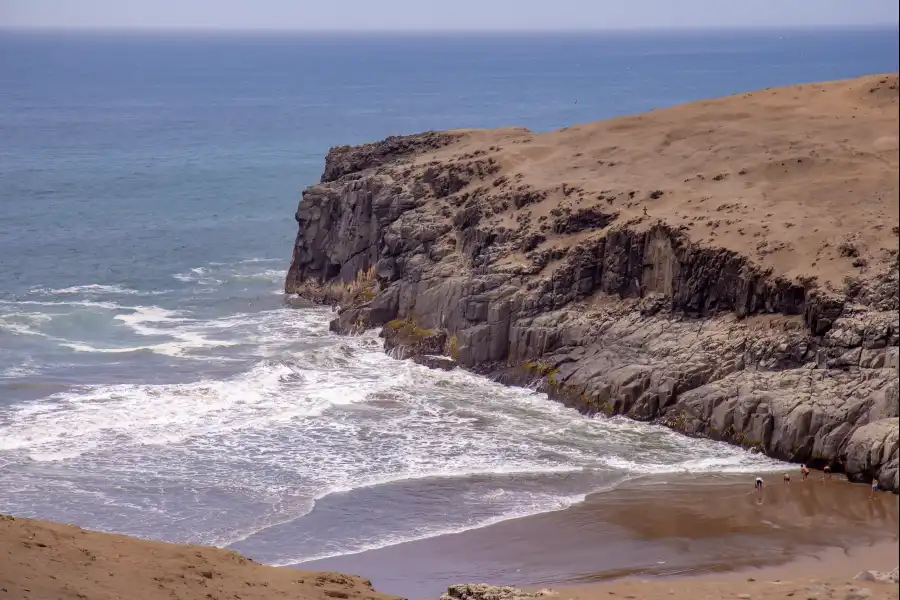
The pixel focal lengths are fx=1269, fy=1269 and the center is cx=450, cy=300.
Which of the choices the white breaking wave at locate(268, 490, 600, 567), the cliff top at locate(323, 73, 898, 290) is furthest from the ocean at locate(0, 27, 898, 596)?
the cliff top at locate(323, 73, 898, 290)

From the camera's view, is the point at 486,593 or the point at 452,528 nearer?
the point at 486,593

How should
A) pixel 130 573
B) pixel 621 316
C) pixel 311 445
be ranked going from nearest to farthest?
pixel 130 573 → pixel 311 445 → pixel 621 316

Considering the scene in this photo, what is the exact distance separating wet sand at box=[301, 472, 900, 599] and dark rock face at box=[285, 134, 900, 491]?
1.56m

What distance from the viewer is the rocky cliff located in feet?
108

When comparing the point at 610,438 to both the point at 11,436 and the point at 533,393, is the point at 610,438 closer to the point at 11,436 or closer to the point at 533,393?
the point at 533,393

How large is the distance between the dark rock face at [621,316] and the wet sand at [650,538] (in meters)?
1.56

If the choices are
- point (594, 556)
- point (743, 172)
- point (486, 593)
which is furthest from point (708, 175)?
point (486, 593)

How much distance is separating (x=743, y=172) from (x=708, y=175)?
3.95 ft

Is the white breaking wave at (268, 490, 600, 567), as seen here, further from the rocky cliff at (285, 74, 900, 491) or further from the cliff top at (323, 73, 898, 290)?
the cliff top at (323, 73, 898, 290)

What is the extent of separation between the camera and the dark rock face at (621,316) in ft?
106

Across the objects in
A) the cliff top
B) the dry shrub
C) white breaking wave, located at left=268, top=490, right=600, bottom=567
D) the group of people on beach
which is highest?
the cliff top

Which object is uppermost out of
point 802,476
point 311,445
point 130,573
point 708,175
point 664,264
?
point 708,175

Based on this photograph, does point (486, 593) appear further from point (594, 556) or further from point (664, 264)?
point (664, 264)

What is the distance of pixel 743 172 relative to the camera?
42375mm
